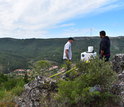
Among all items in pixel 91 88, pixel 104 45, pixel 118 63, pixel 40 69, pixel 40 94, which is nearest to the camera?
pixel 91 88

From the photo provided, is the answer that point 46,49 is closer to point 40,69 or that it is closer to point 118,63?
point 118,63

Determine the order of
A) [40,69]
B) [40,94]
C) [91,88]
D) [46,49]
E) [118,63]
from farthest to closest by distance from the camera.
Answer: [46,49], [118,63], [40,69], [40,94], [91,88]

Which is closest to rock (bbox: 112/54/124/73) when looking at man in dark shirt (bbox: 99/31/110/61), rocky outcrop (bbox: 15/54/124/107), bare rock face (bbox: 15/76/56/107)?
man in dark shirt (bbox: 99/31/110/61)

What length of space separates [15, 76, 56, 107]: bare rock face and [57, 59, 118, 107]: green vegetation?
715mm

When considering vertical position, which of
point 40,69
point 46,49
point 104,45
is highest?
point 104,45

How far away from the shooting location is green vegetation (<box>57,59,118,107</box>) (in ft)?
13.2

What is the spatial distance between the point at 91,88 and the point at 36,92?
1.57 meters

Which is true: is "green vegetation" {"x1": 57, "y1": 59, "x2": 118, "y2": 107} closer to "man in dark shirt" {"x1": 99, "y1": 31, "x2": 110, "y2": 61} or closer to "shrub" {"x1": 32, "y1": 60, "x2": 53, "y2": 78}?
"shrub" {"x1": 32, "y1": 60, "x2": 53, "y2": 78}

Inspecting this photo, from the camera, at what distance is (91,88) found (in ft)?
13.5

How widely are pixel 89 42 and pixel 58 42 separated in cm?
3914

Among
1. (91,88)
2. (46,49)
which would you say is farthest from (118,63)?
(46,49)

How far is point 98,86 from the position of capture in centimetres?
438

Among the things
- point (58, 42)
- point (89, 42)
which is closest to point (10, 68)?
point (89, 42)

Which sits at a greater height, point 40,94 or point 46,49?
point 40,94
